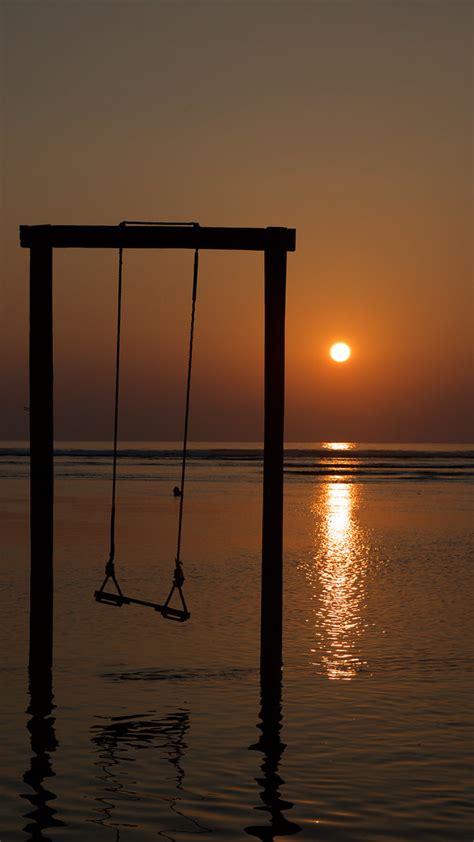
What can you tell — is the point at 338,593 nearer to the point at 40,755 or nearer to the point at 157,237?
the point at 157,237

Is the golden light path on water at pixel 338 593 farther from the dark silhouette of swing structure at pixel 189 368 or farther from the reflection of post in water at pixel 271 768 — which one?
the dark silhouette of swing structure at pixel 189 368

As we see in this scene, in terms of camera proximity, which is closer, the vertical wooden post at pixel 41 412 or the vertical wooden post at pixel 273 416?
the vertical wooden post at pixel 273 416

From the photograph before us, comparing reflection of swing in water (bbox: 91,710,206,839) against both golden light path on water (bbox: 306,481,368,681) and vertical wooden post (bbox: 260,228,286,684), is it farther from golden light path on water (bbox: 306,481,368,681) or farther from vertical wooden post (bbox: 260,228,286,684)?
golden light path on water (bbox: 306,481,368,681)

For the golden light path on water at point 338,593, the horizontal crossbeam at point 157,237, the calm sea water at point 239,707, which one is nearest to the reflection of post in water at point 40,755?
the calm sea water at point 239,707

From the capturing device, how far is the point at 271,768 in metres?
10.7

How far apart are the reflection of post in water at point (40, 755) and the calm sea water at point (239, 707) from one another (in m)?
0.03

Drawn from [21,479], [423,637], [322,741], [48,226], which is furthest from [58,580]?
[21,479]

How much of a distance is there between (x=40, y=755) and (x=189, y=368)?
15.5 feet

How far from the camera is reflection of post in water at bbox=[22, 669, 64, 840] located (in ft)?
30.6

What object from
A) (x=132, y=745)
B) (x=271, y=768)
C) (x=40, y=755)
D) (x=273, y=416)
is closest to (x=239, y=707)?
(x=132, y=745)

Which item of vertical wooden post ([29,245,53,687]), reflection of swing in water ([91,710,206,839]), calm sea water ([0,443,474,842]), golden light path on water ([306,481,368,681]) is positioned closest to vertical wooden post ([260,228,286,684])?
calm sea water ([0,443,474,842])

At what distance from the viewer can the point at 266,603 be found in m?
14.1

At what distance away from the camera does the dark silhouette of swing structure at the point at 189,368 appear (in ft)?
45.3

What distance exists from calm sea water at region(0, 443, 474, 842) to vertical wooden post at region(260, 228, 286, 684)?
1.14 meters
